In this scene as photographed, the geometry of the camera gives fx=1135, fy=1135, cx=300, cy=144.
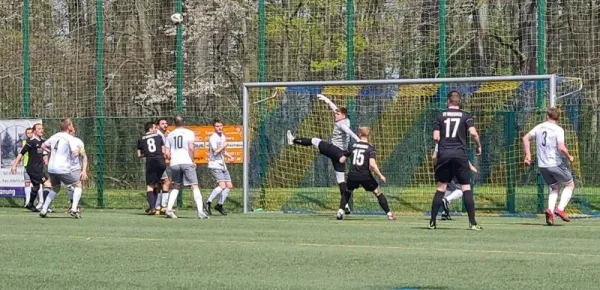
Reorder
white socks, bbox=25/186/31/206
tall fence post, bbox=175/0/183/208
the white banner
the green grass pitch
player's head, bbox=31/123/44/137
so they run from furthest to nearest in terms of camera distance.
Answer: the white banner < tall fence post, bbox=175/0/183/208 < white socks, bbox=25/186/31/206 < player's head, bbox=31/123/44/137 < the green grass pitch

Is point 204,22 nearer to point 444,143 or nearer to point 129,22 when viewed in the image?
point 129,22

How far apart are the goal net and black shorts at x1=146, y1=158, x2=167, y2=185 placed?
6.05 feet

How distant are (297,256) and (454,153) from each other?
5.47 m

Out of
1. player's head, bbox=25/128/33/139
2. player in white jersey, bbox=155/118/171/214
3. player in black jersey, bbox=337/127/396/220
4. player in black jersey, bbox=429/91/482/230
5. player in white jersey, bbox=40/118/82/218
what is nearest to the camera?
player in black jersey, bbox=429/91/482/230

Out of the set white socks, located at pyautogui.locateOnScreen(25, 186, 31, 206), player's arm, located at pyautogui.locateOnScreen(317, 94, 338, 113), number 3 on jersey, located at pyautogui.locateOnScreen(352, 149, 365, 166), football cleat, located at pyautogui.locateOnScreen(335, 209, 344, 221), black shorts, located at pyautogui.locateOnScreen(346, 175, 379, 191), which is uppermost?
player's arm, located at pyautogui.locateOnScreen(317, 94, 338, 113)

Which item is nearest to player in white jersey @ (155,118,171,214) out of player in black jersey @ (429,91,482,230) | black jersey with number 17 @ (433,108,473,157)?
player in black jersey @ (429,91,482,230)

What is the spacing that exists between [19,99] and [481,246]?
17995mm

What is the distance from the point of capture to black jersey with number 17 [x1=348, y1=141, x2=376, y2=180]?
1994 cm

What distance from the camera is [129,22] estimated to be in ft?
93.3

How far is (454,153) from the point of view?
55.8ft

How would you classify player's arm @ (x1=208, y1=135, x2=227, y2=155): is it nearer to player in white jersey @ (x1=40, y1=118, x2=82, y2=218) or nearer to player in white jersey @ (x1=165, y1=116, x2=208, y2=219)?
player in white jersey @ (x1=165, y1=116, x2=208, y2=219)

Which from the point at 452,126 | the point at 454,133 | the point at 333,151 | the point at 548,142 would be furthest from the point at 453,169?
the point at 333,151

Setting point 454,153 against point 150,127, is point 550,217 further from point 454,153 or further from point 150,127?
point 150,127

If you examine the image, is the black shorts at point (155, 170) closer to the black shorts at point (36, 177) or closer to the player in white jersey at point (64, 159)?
the player in white jersey at point (64, 159)
